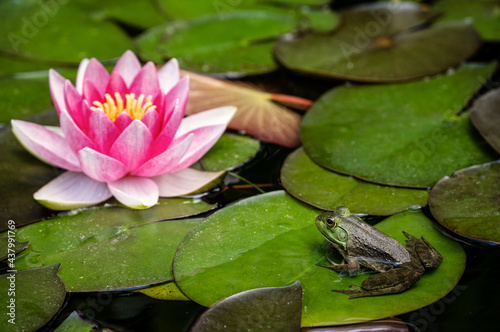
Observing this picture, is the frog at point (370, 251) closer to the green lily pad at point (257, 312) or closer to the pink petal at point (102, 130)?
the green lily pad at point (257, 312)

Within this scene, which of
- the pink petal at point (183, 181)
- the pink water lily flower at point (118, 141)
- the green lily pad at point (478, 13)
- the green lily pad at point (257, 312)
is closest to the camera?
the green lily pad at point (257, 312)

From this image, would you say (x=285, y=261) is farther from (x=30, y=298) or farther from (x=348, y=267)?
(x=30, y=298)

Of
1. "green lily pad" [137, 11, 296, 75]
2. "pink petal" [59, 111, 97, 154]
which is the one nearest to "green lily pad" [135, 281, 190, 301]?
"pink petal" [59, 111, 97, 154]

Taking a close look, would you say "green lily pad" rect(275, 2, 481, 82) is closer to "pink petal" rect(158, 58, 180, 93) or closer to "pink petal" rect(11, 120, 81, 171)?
"pink petal" rect(158, 58, 180, 93)

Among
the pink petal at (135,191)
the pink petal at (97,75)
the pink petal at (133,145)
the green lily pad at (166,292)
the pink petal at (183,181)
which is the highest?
the pink petal at (97,75)

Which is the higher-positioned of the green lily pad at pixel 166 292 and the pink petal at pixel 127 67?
the pink petal at pixel 127 67

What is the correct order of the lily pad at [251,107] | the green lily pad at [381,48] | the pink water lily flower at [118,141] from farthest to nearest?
the green lily pad at [381,48] → the lily pad at [251,107] → the pink water lily flower at [118,141]

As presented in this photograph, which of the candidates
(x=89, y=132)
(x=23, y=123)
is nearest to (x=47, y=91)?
(x=23, y=123)

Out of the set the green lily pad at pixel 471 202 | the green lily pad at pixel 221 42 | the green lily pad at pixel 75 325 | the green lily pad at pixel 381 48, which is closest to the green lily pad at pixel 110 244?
the green lily pad at pixel 75 325
